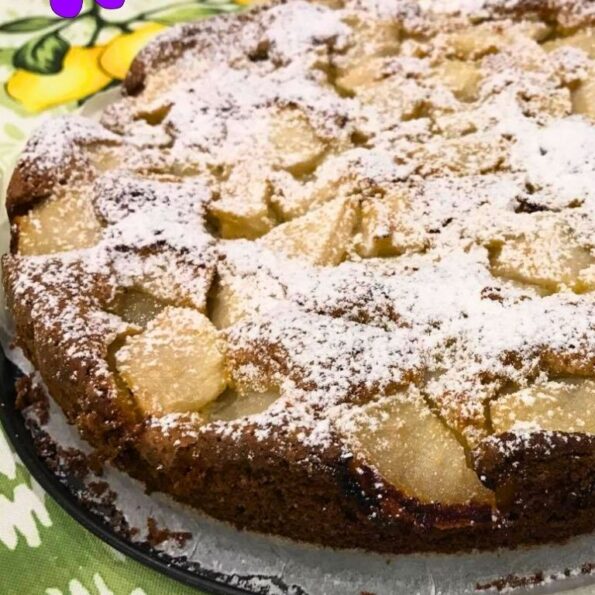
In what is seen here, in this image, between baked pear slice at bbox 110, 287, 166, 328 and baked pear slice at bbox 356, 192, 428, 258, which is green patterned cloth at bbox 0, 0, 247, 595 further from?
baked pear slice at bbox 356, 192, 428, 258

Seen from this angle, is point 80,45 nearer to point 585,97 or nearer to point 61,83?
point 61,83

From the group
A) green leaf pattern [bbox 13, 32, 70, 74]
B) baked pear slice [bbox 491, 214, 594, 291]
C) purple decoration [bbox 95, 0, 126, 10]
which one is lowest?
baked pear slice [bbox 491, 214, 594, 291]

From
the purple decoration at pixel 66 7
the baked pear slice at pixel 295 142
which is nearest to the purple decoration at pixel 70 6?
the purple decoration at pixel 66 7

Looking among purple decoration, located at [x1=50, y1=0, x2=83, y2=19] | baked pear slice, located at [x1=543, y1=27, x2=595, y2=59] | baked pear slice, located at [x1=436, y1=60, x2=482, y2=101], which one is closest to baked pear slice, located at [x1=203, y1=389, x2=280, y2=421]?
baked pear slice, located at [x1=436, y1=60, x2=482, y2=101]

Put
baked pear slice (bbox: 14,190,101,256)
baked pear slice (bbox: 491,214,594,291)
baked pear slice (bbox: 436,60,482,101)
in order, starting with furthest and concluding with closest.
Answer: baked pear slice (bbox: 436,60,482,101), baked pear slice (bbox: 14,190,101,256), baked pear slice (bbox: 491,214,594,291)

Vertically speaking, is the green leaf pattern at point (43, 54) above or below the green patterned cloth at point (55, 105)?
above

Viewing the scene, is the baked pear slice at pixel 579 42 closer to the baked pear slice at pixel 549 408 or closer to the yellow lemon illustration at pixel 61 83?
the baked pear slice at pixel 549 408

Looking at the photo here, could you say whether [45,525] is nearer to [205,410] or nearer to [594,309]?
[205,410]
